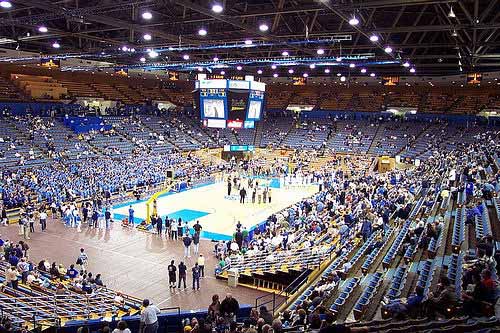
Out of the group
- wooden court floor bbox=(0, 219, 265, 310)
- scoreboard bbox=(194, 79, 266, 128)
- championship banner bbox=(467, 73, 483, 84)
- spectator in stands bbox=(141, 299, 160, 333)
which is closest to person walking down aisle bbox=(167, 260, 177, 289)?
wooden court floor bbox=(0, 219, 265, 310)

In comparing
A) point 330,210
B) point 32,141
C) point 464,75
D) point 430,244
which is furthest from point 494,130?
point 32,141

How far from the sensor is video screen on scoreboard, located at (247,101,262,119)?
32.6 meters

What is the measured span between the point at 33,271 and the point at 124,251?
5428 mm

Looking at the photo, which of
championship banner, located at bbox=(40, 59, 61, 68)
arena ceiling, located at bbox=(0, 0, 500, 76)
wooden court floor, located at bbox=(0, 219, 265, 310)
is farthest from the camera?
championship banner, located at bbox=(40, 59, 61, 68)

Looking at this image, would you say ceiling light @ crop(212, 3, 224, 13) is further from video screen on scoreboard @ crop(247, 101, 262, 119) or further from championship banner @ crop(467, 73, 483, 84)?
championship banner @ crop(467, 73, 483, 84)

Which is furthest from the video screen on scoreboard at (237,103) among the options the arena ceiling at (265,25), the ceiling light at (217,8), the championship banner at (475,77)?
the championship banner at (475,77)

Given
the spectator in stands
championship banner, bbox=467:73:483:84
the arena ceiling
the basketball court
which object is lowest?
the spectator in stands

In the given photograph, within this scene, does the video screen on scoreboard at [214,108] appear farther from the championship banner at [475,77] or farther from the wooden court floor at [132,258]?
the championship banner at [475,77]

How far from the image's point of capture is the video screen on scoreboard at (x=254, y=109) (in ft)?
107

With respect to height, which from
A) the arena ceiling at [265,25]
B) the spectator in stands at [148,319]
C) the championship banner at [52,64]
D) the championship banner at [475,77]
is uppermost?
the championship banner at [52,64]

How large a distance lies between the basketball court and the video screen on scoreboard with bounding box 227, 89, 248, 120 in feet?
19.8

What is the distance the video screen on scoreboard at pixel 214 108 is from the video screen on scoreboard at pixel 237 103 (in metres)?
0.57

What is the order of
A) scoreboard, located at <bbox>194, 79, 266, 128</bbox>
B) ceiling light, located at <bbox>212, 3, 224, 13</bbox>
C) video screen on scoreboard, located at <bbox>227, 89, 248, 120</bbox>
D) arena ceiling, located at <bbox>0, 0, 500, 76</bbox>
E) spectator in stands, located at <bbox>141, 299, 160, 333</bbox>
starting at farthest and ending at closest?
video screen on scoreboard, located at <bbox>227, 89, 248, 120</bbox> → scoreboard, located at <bbox>194, 79, 266, 128</bbox> → arena ceiling, located at <bbox>0, 0, 500, 76</bbox> → ceiling light, located at <bbox>212, 3, 224, 13</bbox> → spectator in stands, located at <bbox>141, 299, 160, 333</bbox>

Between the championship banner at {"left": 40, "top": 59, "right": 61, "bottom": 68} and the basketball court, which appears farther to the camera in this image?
the championship banner at {"left": 40, "top": 59, "right": 61, "bottom": 68}
